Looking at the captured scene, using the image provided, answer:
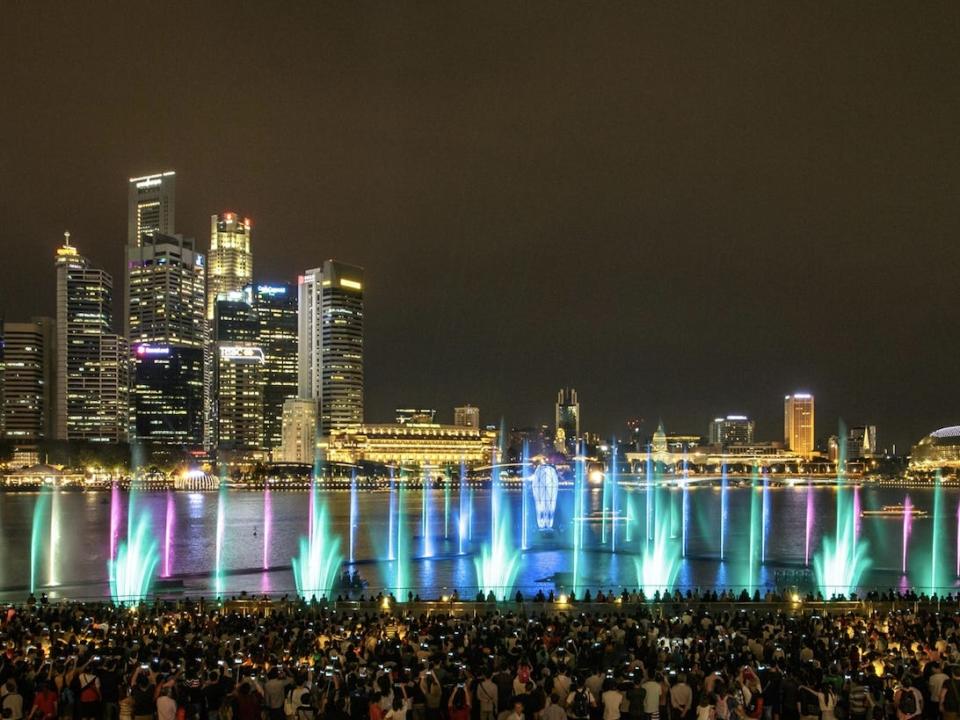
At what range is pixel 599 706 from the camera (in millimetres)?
9430

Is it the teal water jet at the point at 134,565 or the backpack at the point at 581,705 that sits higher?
the backpack at the point at 581,705

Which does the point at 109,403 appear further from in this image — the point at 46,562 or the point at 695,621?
the point at 695,621

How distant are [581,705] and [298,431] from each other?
18634 centimetres

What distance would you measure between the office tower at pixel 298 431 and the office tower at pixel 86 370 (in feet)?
101

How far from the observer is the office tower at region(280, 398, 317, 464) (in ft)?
625

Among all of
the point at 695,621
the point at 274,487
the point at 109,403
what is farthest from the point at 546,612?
the point at 109,403

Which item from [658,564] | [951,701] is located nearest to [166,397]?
[658,564]

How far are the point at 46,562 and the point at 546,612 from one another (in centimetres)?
3217

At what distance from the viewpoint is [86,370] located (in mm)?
190500

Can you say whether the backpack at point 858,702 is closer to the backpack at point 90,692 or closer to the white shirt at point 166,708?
the white shirt at point 166,708

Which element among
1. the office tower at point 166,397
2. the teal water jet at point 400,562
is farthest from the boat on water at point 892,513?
the office tower at point 166,397

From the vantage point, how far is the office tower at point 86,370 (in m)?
188

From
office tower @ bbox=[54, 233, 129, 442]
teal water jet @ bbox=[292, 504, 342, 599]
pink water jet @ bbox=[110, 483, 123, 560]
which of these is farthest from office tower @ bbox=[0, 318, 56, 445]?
teal water jet @ bbox=[292, 504, 342, 599]

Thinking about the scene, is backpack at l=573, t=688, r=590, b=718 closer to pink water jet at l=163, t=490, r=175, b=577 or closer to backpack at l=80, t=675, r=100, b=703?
backpack at l=80, t=675, r=100, b=703
